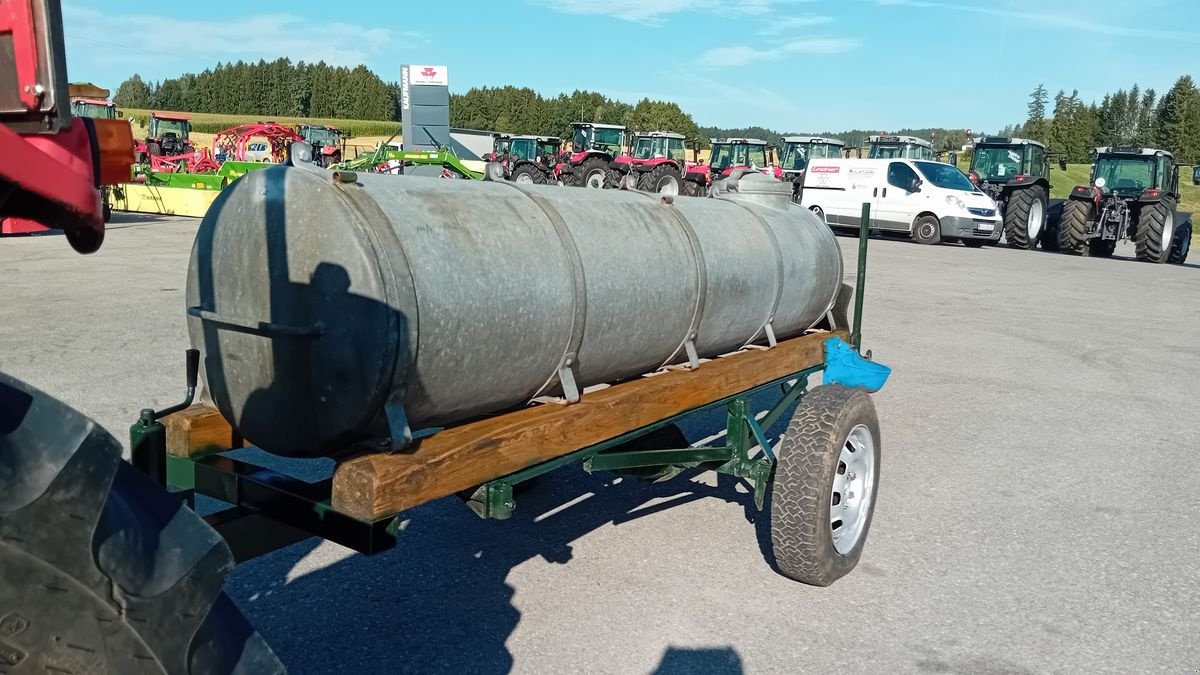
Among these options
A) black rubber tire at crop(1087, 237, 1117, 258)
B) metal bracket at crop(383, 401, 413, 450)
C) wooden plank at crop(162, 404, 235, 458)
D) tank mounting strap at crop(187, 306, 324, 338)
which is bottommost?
black rubber tire at crop(1087, 237, 1117, 258)

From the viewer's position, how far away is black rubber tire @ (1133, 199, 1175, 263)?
21109mm

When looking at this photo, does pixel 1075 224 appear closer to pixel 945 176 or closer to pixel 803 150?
pixel 945 176

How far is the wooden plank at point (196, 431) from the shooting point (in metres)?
2.85

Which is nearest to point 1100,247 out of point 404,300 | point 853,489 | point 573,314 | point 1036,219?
point 1036,219

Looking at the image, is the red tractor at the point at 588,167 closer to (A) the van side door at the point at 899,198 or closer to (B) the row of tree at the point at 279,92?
(A) the van side door at the point at 899,198

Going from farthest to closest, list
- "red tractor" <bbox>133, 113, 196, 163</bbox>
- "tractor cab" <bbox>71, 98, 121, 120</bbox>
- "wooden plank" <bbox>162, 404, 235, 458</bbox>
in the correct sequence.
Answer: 1. "red tractor" <bbox>133, 113, 196, 163</bbox>
2. "tractor cab" <bbox>71, 98, 121, 120</bbox>
3. "wooden plank" <bbox>162, 404, 235, 458</bbox>

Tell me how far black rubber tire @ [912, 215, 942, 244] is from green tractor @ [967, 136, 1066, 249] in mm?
2217

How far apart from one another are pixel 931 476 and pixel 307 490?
4195 mm

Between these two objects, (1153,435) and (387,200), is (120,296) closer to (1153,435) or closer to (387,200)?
(387,200)

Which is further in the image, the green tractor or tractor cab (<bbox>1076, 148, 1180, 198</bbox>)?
the green tractor

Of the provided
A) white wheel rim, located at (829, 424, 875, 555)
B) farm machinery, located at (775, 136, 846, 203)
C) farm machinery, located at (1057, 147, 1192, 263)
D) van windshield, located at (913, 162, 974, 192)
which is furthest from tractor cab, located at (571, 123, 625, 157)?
white wheel rim, located at (829, 424, 875, 555)

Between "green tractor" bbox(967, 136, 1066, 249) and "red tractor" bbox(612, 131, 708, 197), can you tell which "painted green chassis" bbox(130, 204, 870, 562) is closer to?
"green tractor" bbox(967, 136, 1066, 249)

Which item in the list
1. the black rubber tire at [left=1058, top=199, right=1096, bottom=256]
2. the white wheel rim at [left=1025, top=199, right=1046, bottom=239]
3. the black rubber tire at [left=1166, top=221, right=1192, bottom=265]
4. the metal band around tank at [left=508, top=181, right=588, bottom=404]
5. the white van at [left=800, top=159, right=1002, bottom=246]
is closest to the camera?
the metal band around tank at [left=508, top=181, right=588, bottom=404]

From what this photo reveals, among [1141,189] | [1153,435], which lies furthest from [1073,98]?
[1153,435]
